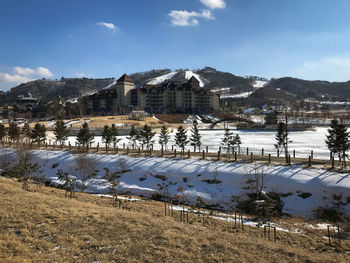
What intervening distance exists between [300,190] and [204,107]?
9305 centimetres

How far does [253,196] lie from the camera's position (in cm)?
2031

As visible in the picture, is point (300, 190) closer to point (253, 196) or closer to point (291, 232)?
A: point (253, 196)

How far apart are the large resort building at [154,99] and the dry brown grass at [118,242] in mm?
91836

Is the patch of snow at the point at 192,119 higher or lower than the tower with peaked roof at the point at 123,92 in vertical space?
lower

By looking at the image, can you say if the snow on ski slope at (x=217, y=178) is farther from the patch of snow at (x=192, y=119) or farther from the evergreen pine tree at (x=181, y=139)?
the patch of snow at (x=192, y=119)

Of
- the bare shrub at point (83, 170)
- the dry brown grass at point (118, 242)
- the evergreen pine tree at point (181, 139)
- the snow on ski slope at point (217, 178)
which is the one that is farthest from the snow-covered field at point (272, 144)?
the dry brown grass at point (118, 242)

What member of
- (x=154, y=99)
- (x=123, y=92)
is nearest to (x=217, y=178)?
(x=154, y=99)

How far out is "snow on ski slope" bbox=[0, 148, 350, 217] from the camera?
19234 millimetres

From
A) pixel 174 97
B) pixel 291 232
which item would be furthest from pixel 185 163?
pixel 174 97

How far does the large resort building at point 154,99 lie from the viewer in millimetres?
105750

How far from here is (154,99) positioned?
109m

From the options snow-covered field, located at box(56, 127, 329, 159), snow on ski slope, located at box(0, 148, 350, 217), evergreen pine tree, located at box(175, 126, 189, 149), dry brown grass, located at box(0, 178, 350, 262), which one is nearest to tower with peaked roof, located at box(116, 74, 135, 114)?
snow-covered field, located at box(56, 127, 329, 159)

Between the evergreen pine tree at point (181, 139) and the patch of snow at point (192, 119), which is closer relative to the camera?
the evergreen pine tree at point (181, 139)

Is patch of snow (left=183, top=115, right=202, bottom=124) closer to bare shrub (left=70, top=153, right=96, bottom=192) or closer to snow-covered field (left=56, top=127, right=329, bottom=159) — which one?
snow-covered field (left=56, top=127, right=329, bottom=159)
